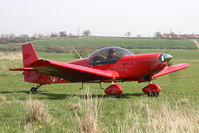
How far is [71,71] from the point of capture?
10.4 m

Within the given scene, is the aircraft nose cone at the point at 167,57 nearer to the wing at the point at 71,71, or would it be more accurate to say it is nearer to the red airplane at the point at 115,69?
the red airplane at the point at 115,69

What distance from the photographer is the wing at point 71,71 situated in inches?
368

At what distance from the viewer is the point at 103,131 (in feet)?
16.0

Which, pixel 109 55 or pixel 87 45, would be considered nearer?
pixel 109 55

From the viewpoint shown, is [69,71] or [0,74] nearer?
[69,71]

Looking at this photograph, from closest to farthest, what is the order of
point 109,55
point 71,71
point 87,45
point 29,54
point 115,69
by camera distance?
point 71,71 < point 115,69 < point 109,55 < point 29,54 < point 87,45

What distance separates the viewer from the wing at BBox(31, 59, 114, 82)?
30.6 ft

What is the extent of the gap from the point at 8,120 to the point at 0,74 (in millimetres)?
17330

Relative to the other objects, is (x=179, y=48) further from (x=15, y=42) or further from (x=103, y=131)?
(x=103, y=131)

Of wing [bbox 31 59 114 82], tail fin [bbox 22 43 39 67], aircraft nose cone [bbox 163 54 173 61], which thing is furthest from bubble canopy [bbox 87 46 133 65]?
tail fin [bbox 22 43 39 67]

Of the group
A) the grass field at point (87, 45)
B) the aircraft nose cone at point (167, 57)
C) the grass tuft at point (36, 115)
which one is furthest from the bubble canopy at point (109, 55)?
the grass field at point (87, 45)

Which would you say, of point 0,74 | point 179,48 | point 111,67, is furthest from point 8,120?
point 179,48

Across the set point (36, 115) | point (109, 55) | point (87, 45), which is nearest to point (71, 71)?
point (109, 55)

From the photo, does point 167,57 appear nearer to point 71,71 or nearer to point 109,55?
point 109,55
